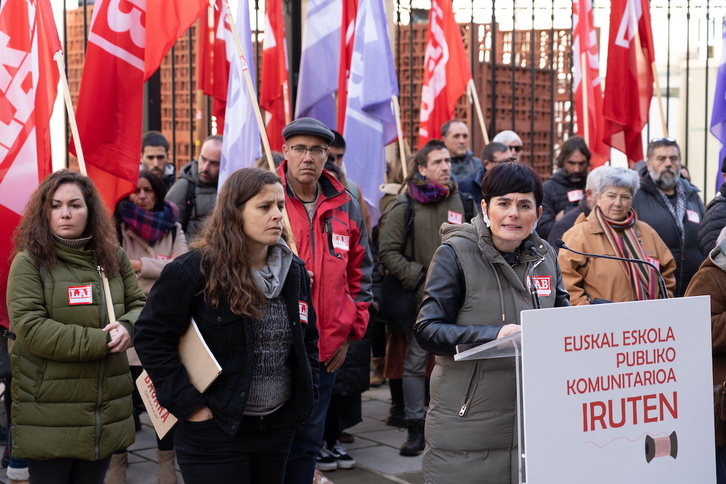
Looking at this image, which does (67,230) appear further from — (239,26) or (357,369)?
(239,26)

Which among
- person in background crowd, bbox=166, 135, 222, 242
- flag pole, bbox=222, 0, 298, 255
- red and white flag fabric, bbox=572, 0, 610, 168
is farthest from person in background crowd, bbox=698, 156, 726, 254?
person in background crowd, bbox=166, 135, 222, 242

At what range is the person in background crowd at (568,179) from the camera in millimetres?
7457

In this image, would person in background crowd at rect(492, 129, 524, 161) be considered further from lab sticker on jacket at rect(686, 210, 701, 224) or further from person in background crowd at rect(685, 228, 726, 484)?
person in background crowd at rect(685, 228, 726, 484)

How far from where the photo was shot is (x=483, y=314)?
136 inches

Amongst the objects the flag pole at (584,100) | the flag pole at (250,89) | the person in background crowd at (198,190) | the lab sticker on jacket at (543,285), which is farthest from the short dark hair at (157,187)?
the flag pole at (584,100)

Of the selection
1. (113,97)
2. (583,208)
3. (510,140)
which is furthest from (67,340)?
(510,140)

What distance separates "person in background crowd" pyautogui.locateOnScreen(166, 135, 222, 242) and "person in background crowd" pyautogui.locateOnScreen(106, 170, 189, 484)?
49cm

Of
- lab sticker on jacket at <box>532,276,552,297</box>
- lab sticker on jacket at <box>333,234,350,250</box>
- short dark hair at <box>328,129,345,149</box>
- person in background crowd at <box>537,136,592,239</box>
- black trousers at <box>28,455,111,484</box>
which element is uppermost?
short dark hair at <box>328,129,345,149</box>

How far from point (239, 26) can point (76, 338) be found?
3.17 m

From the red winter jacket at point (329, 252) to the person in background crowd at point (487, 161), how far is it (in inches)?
107

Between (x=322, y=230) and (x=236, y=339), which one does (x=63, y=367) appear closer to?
(x=236, y=339)

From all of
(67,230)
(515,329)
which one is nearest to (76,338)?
(67,230)

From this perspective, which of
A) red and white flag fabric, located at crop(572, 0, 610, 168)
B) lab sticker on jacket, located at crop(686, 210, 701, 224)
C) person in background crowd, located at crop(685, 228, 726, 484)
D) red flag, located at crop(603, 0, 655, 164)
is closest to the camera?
person in background crowd, located at crop(685, 228, 726, 484)

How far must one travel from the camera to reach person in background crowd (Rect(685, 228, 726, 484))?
3.90 metres
